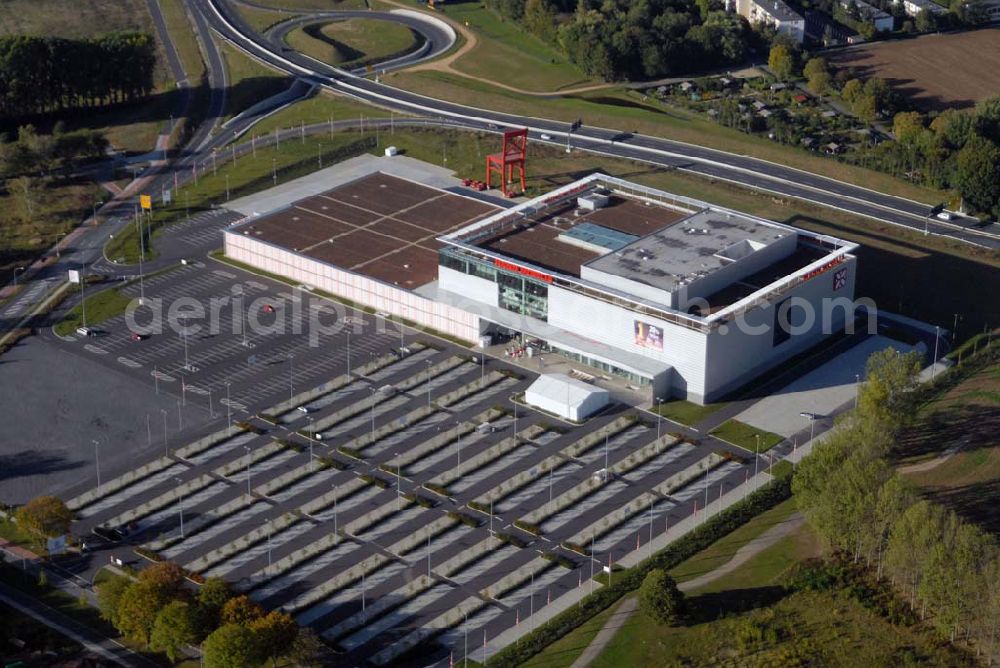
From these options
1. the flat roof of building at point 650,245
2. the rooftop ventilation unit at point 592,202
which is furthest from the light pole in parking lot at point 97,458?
the rooftop ventilation unit at point 592,202

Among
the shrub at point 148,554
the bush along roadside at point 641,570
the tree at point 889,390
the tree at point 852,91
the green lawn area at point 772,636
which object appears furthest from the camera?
the tree at point 852,91

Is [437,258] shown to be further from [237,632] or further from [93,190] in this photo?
[237,632]

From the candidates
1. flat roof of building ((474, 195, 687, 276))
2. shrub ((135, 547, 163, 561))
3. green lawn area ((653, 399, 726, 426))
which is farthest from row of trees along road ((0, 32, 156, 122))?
green lawn area ((653, 399, 726, 426))

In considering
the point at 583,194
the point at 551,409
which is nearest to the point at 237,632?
the point at 551,409

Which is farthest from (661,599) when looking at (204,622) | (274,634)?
(204,622)

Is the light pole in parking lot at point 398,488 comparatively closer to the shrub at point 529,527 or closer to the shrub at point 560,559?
the shrub at point 529,527

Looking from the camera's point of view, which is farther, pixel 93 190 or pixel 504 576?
pixel 93 190

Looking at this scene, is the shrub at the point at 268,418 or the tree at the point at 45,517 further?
the shrub at the point at 268,418
